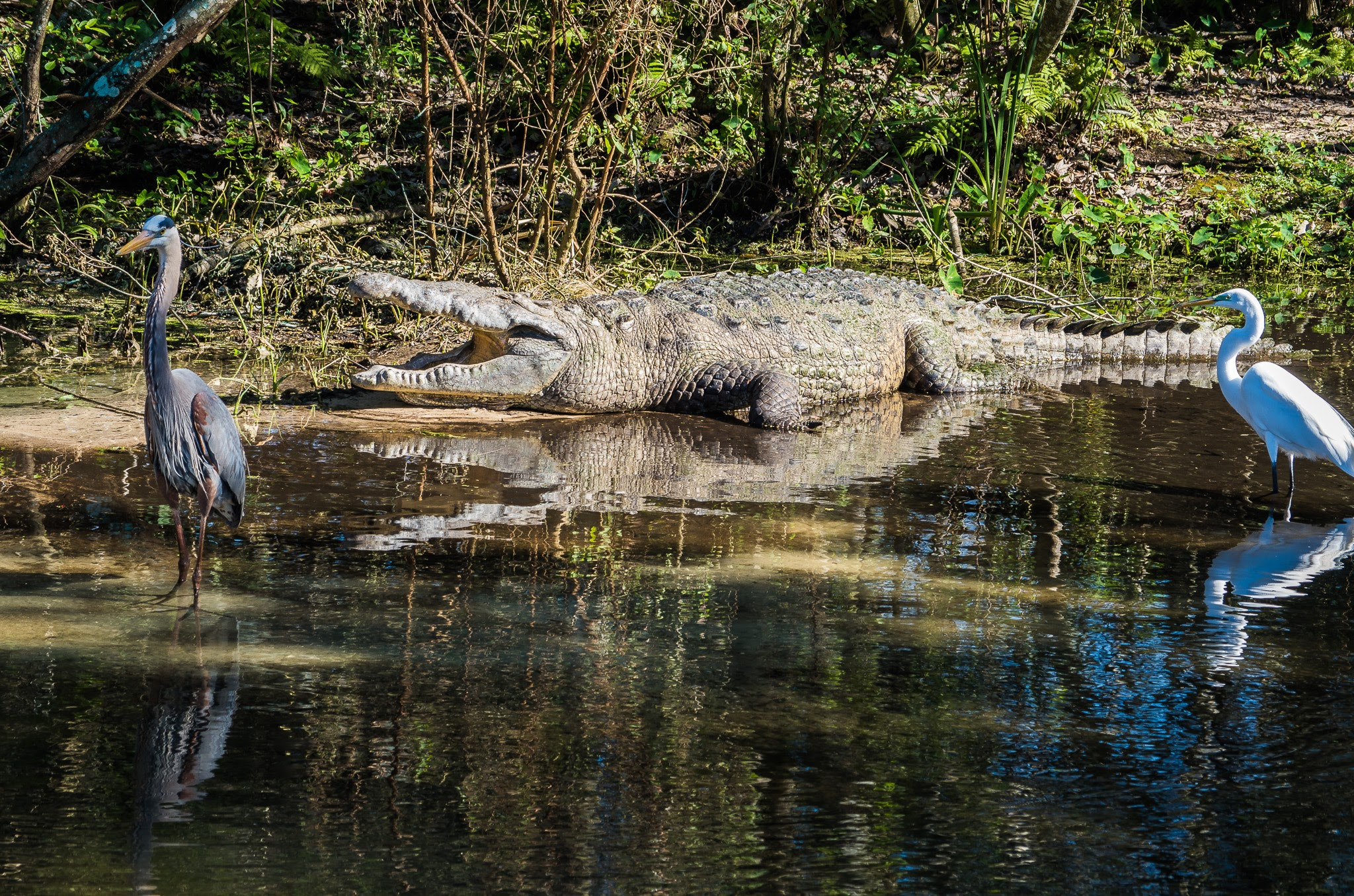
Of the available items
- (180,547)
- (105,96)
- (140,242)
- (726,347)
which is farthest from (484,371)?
(180,547)

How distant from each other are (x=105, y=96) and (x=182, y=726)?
2.91 meters

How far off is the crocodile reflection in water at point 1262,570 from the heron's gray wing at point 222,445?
3.05 metres

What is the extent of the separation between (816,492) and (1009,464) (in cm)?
116

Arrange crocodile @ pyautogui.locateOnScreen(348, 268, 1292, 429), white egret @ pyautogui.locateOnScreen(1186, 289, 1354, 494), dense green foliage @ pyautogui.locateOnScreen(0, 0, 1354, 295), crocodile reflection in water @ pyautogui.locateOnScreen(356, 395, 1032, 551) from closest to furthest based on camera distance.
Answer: crocodile reflection in water @ pyautogui.locateOnScreen(356, 395, 1032, 551) < white egret @ pyautogui.locateOnScreen(1186, 289, 1354, 494) < crocodile @ pyautogui.locateOnScreen(348, 268, 1292, 429) < dense green foliage @ pyautogui.locateOnScreen(0, 0, 1354, 295)

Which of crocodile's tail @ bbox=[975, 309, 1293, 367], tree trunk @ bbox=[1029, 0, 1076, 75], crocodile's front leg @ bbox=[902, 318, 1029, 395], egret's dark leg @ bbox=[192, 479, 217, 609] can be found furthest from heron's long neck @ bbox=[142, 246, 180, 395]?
tree trunk @ bbox=[1029, 0, 1076, 75]

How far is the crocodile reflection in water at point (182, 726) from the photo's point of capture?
8.63 feet

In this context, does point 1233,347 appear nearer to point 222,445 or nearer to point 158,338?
point 222,445

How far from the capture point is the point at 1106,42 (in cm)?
1273

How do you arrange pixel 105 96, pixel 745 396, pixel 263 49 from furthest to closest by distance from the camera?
1. pixel 263 49
2. pixel 745 396
3. pixel 105 96

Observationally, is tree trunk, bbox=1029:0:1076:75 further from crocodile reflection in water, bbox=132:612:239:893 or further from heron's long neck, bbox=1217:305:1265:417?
crocodile reflection in water, bbox=132:612:239:893

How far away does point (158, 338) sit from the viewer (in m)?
3.92

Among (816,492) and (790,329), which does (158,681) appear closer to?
(816,492)

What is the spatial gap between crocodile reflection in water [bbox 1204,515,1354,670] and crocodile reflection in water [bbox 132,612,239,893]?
2.75 meters

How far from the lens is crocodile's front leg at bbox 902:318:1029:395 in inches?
321
